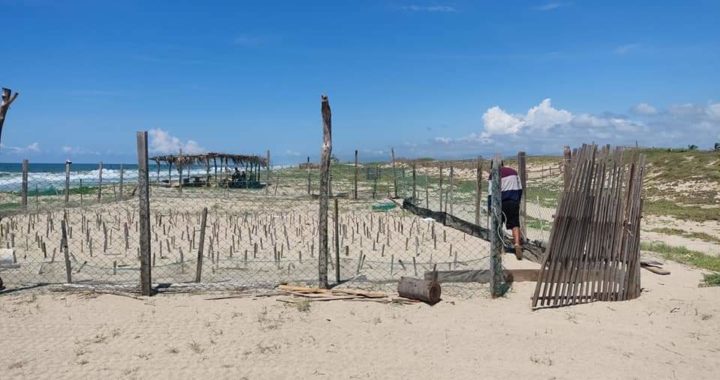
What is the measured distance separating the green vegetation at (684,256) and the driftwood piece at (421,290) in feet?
16.8

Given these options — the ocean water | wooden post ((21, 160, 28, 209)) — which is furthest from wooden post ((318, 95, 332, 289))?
the ocean water

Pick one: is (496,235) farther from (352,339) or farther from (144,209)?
(144,209)

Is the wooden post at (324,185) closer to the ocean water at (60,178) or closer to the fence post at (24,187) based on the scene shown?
the fence post at (24,187)

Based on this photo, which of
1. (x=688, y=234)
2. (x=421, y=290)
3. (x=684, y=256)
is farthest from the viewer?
(x=688, y=234)

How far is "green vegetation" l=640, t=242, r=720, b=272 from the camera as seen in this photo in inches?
346

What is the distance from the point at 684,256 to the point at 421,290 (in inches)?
244

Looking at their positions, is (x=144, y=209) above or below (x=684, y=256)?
Answer: above

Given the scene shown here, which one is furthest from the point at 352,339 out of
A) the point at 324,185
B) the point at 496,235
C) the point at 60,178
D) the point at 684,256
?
the point at 60,178

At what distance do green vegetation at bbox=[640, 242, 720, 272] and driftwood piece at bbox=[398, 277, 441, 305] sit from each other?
16.8ft

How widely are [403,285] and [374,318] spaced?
74 centimetres

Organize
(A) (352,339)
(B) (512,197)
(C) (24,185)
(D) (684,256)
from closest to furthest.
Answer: (A) (352,339), (B) (512,197), (D) (684,256), (C) (24,185)

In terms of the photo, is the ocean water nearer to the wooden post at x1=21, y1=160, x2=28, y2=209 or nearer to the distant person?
the wooden post at x1=21, y1=160, x2=28, y2=209

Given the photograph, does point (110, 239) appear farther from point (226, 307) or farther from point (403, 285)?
point (403, 285)

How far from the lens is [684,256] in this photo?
31.7 feet
